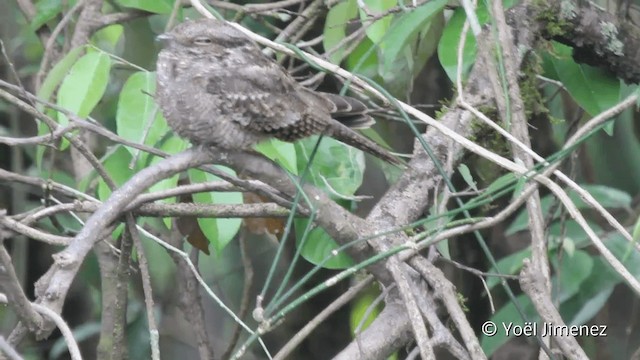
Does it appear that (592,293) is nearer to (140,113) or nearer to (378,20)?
(378,20)

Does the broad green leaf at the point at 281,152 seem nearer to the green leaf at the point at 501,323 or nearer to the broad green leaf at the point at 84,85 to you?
the broad green leaf at the point at 84,85

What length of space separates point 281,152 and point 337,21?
1.54 feet

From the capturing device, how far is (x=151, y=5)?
239 cm

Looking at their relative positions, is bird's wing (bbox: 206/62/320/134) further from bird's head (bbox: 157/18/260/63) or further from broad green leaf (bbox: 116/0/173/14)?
broad green leaf (bbox: 116/0/173/14)

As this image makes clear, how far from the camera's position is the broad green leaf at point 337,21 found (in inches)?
94.6

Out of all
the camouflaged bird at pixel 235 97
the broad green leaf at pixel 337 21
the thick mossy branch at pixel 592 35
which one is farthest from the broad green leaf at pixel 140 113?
the thick mossy branch at pixel 592 35

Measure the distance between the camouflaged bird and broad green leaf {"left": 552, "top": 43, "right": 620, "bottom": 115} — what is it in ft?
2.04

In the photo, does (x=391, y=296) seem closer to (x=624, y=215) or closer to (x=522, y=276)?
(x=522, y=276)

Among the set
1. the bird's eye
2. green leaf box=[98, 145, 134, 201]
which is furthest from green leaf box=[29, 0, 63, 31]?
the bird's eye

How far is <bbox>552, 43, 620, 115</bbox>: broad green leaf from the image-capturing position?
245 centimetres

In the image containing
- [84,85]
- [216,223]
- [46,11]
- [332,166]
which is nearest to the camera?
[84,85]

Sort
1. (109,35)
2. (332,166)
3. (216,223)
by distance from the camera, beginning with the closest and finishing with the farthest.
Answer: (216,223)
(332,166)
(109,35)

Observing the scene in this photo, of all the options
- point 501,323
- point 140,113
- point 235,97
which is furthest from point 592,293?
point 140,113

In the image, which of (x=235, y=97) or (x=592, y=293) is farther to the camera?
(x=592, y=293)
